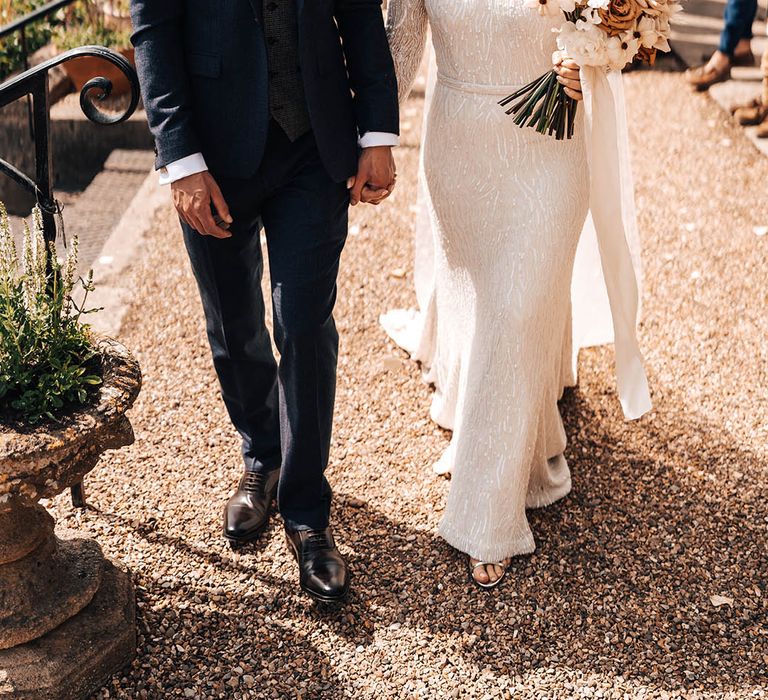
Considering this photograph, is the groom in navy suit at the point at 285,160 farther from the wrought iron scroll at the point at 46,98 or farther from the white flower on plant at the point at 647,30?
the white flower on plant at the point at 647,30

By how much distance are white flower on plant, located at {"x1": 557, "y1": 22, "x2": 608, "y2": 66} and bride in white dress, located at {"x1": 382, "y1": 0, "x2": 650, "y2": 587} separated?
0.33 feet

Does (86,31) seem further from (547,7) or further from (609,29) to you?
(609,29)

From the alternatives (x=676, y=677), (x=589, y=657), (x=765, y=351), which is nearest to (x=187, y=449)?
(x=589, y=657)

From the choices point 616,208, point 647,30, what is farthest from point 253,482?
point 647,30

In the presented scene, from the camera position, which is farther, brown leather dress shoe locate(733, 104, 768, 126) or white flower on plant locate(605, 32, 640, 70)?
brown leather dress shoe locate(733, 104, 768, 126)

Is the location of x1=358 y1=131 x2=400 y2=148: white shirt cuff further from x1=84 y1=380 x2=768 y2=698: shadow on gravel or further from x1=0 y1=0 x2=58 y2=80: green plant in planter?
x1=0 y1=0 x2=58 y2=80: green plant in planter

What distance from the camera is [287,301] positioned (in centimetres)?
292

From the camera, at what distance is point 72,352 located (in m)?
2.72

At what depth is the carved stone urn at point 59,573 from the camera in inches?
97.3

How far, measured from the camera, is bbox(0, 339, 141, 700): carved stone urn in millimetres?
2471

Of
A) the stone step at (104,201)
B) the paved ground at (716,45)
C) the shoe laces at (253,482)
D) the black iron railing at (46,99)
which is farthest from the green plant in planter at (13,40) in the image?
the paved ground at (716,45)

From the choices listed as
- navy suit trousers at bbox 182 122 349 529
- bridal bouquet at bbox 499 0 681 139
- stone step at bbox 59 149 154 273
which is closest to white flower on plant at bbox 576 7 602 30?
bridal bouquet at bbox 499 0 681 139

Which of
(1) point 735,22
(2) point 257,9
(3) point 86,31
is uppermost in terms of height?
(2) point 257,9

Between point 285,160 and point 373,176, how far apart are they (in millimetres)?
284
